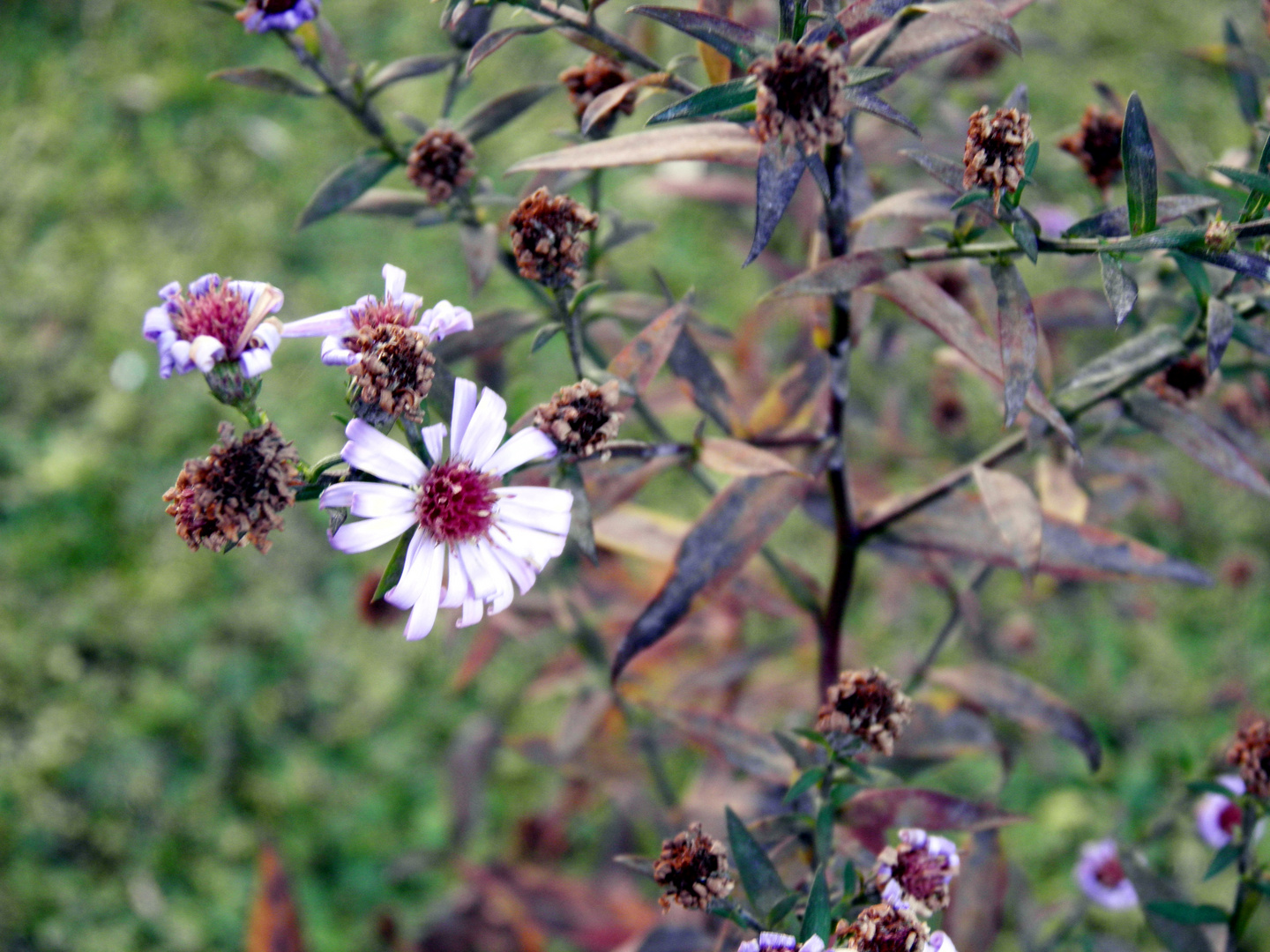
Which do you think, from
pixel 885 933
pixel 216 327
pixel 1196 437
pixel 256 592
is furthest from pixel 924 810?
pixel 256 592

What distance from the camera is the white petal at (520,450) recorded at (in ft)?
3.26

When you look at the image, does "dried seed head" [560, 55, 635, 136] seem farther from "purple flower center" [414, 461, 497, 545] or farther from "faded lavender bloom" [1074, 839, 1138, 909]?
"faded lavender bloom" [1074, 839, 1138, 909]

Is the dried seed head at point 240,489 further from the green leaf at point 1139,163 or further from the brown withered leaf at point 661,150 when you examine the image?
the green leaf at point 1139,163

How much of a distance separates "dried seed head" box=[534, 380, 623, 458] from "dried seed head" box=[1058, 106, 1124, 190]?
0.77 m

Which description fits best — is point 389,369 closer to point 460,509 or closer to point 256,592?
point 460,509

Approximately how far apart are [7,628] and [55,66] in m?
2.00

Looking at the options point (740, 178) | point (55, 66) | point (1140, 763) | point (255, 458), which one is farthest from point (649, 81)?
point (55, 66)

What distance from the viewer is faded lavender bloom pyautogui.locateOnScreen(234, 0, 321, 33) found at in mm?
1123

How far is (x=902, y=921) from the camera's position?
3.07ft

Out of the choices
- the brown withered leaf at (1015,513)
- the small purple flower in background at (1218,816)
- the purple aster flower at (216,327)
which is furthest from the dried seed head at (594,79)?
the small purple flower in background at (1218,816)

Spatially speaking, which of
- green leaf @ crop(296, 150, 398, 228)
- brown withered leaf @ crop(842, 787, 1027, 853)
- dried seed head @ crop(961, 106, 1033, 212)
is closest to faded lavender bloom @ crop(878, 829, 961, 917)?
brown withered leaf @ crop(842, 787, 1027, 853)

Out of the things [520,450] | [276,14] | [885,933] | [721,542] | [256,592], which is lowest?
[885,933]

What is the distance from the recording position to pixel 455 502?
994 millimetres

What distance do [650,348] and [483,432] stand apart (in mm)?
260
